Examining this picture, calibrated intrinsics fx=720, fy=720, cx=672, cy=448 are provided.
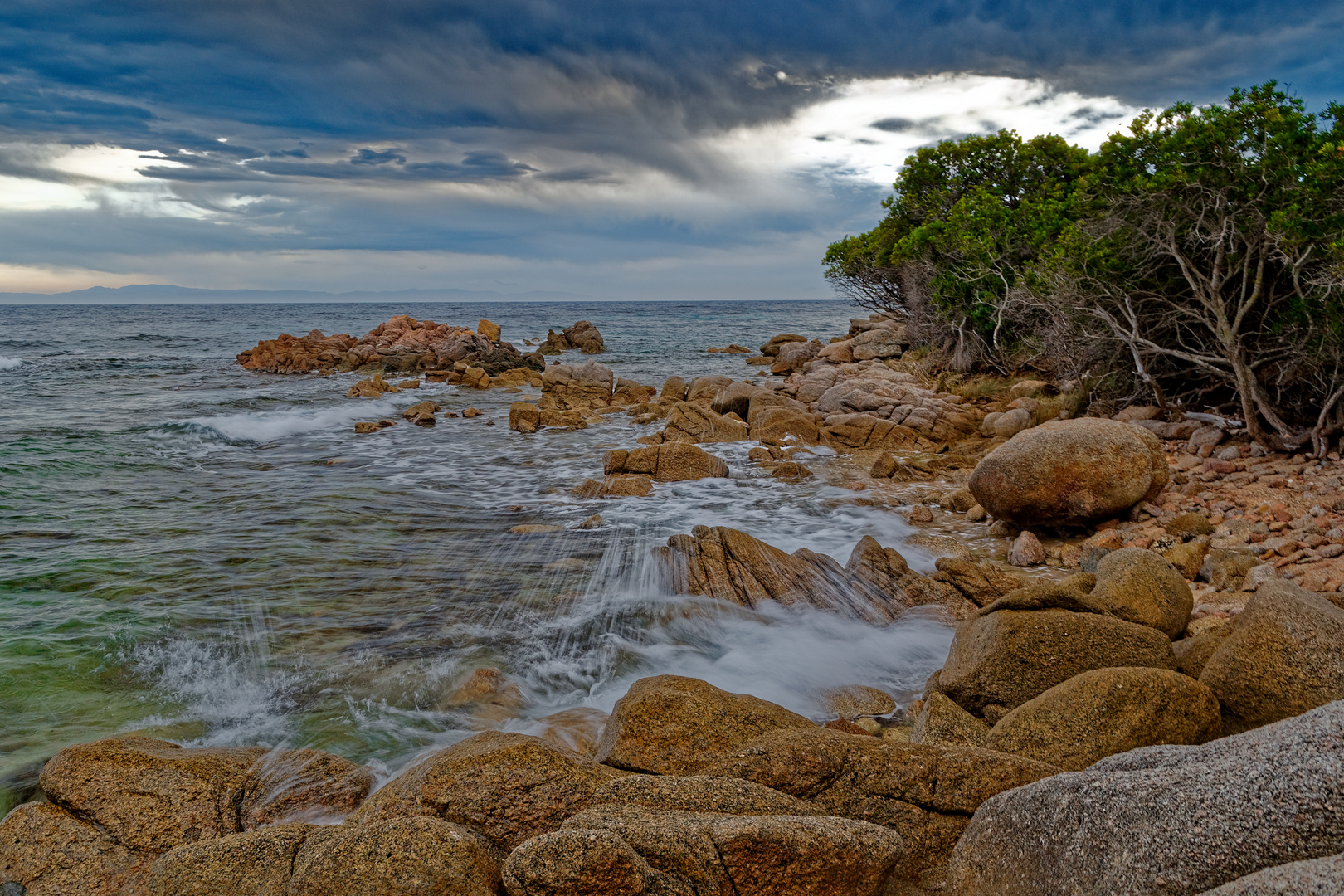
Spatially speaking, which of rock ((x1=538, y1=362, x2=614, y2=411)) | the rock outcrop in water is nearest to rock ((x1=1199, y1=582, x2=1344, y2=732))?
rock ((x1=538, y1=362, x2=614, y2=411))

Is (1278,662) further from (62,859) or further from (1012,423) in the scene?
(1012,423)

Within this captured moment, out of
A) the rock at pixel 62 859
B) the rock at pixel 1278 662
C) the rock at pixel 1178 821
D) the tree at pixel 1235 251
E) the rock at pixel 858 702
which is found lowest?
the rock at pixel 858 702

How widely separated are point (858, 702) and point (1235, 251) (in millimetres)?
10032

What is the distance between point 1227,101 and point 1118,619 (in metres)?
9.62

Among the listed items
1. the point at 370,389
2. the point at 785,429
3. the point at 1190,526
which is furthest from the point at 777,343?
the point at 1190,526

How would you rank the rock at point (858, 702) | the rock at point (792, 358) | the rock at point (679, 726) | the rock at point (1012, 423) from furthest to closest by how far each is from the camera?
the rock at point (792, 358), the rock at point (1012, 423), the rock at point (858, 702), the rock at point (679, 726)

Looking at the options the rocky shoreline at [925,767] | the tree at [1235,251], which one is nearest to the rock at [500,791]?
the rocky shoreline at [925,767]

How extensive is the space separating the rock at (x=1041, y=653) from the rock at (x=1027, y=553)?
4.24 meters

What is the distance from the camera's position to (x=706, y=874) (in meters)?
2.81

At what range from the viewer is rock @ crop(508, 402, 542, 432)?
22.6 m

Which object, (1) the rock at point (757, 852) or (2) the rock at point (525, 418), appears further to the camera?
(2) the rock at point (525, 418)

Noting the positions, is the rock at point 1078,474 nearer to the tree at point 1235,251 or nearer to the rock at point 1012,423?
the tree at point 1235,251

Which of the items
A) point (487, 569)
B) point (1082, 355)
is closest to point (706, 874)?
point (487, 569)

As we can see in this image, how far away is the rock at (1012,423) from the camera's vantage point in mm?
17359
